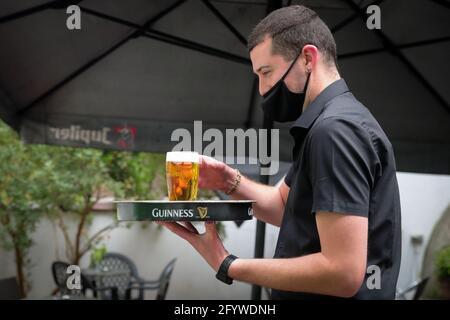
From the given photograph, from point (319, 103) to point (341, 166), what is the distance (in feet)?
0.85

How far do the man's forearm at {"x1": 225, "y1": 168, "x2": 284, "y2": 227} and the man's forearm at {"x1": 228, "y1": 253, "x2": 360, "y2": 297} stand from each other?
0.48 m

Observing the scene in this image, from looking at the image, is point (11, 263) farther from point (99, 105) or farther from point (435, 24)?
point (435, 24)

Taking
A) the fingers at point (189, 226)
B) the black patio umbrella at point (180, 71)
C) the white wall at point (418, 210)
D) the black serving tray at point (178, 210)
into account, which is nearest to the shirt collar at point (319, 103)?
the black serving tray at point (178, 210)

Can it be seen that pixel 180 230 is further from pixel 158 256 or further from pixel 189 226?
pixel 158 256

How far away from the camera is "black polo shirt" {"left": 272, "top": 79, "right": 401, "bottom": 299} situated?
4.41 feet

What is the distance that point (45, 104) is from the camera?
3.83 m

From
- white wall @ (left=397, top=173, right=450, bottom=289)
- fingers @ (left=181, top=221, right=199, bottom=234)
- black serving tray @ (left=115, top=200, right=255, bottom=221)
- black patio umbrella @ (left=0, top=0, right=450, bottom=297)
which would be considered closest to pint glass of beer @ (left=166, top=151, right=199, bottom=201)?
fingers @ (left=181, top=221, right=199, bottom=234)

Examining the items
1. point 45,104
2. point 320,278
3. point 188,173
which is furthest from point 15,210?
point 320,278

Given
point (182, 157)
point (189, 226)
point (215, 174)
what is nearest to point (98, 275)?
point (215, 174)

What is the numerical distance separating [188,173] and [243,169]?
203 centimetres

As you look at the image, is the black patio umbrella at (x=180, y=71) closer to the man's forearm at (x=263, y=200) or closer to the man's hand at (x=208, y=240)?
the man's forearm at (x=263, y=200)

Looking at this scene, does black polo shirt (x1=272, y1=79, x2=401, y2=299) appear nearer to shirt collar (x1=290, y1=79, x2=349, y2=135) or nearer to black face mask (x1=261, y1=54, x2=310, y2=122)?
shirt collar (x1=290, y1=79, x2=349, y2=135)

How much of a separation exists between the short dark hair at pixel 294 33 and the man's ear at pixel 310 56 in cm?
1

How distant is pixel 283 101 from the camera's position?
5.60ft
